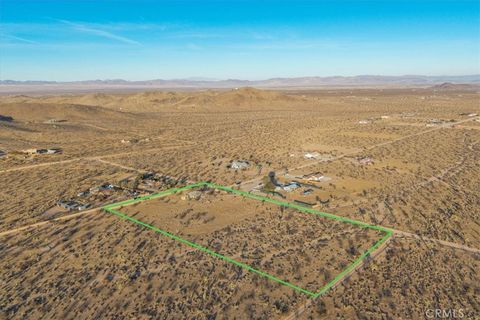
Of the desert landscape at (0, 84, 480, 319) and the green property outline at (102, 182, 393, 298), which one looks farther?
the green property outline at (102, 182, 393, 298)

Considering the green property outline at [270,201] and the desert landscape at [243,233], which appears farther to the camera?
the green property outline at [270,201]

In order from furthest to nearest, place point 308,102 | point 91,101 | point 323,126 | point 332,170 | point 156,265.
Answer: point 91,101 < point 308,102 < point 323,126 < point 332,170 < point 156,265

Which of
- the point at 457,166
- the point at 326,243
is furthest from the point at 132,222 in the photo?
the point at 457,166

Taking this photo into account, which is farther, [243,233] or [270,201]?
[270,201]

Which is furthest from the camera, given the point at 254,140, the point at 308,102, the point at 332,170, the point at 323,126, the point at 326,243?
the point at 308,102

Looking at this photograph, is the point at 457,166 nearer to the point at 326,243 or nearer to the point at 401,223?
the point at 401,223

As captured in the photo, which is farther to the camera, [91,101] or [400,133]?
[91,101]

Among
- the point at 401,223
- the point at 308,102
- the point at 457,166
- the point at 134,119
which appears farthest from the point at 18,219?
the point at 308,102
